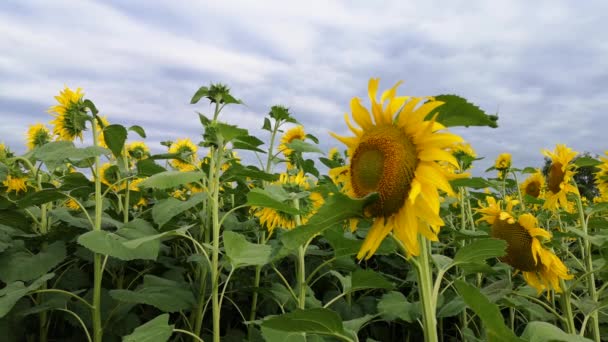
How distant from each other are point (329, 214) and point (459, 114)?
0.38 metres

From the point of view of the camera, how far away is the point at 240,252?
1.83 m

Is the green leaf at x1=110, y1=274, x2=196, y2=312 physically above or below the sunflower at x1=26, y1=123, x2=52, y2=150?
below

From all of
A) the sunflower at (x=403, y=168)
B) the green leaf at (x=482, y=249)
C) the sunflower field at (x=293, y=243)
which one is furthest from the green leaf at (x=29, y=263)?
the green leaf at (x=482, y=249)

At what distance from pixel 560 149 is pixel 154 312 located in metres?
2.67

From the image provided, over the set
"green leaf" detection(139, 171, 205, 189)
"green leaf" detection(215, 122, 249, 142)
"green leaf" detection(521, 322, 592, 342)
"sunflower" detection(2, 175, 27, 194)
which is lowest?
"sunflower" detection(2, 175, 27, 194)

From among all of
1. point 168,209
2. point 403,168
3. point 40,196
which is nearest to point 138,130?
point 40,196

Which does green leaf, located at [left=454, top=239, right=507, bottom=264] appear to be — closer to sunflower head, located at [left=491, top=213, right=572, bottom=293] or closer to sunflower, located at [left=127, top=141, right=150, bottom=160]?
sunflower head, located at [left=491, top=213, right=572, bottom=293]

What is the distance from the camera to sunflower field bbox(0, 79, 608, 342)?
115 cm

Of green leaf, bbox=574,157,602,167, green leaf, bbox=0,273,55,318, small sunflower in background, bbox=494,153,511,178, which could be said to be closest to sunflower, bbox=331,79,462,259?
green leaf, bbox=0,273,55,318

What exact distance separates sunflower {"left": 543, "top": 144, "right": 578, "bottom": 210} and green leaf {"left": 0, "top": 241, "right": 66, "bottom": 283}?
9.30ft

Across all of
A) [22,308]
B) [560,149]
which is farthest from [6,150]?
[560,149]

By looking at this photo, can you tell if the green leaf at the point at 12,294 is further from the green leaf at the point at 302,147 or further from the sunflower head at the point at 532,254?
the sunflower head at the point at 532,254

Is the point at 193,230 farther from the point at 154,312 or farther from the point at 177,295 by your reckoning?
the point at 177,295

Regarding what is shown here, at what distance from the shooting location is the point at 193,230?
9.04ft
